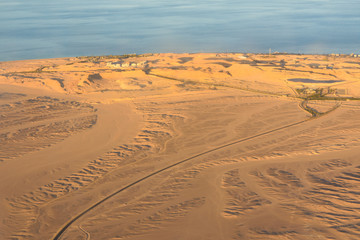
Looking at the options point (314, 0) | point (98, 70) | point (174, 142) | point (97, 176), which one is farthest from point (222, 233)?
point (314, 0)

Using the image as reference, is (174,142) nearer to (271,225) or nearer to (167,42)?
(271,225)

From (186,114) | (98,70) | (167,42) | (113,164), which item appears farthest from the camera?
(167,42)

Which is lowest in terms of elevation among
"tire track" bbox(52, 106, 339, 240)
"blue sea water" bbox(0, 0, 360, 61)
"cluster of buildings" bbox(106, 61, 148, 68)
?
"tire track" bbox(52, 106, 339, 240)

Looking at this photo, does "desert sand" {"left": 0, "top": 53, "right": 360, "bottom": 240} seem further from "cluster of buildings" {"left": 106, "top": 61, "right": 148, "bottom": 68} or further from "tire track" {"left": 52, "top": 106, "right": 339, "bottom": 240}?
"cluster of buildings" {"left": 106, "top": 61, "right": 148, "bottom": 68}

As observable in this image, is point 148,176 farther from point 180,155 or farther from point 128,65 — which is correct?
point 128,65

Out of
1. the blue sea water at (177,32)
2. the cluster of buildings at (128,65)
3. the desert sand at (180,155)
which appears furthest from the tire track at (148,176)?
the blue sea water at (177,32)

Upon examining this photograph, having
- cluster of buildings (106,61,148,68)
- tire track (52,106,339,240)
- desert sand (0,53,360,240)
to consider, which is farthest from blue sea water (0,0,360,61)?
tire track (52,106,339,240)

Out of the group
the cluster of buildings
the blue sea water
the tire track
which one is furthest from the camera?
the blue sea water

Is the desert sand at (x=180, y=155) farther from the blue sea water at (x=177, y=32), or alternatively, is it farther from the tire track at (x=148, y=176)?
the blue sea water at (x=177, y=32)
